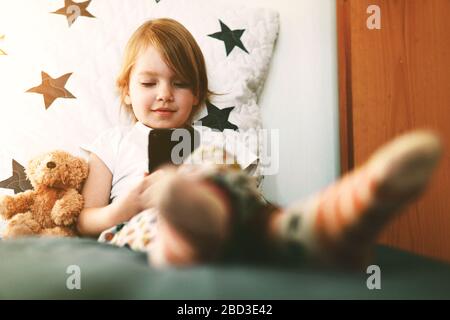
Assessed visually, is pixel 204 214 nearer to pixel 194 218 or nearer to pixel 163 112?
pixel 194 218

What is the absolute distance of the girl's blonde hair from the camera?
90 centimetres

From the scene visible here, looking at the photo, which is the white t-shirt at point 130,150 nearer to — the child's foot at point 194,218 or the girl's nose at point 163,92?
the girl's nose at point 163,92

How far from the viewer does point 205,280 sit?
36 cm

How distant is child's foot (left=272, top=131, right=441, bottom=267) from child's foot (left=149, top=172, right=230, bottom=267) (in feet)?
0.21

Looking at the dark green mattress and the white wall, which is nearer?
the dark green mattress

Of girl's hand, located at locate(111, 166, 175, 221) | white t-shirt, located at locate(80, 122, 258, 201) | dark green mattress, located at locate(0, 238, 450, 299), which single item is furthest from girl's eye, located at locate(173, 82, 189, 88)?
dark green mattress, located at locate(0, 238, 450, 299)

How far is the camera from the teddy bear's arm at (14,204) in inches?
31.5

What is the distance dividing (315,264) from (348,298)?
42mm

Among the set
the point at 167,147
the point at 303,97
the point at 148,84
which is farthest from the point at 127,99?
the point at 303,97

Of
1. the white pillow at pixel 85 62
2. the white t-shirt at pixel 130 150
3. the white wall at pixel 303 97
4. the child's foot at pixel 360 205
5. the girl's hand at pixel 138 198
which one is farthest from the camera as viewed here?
the white wall at pixel 303 97

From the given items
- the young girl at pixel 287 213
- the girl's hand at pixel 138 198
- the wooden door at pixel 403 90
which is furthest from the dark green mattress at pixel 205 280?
the wooden door at pixel 403 90

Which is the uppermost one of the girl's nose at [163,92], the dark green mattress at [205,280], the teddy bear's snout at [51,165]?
the girl's nose at [163,92]

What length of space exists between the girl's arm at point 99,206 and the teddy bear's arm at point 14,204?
11cm

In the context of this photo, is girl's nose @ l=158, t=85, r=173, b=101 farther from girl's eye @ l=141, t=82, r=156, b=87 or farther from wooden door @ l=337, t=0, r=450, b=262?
wooden door @ l=337, t=0, r=450, b=262
